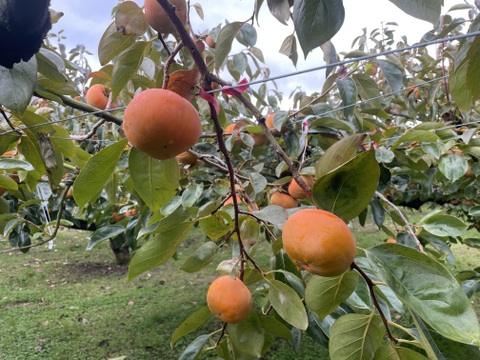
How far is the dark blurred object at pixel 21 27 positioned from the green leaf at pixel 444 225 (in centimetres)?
98

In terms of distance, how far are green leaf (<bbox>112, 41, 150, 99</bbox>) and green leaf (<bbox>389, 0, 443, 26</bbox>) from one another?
394 millimetres

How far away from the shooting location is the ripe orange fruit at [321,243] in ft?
→ 1.42

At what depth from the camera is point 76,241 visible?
6.39 m

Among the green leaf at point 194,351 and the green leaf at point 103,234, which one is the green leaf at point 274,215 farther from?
the green leaf at point 103,234

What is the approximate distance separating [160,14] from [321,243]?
40cm

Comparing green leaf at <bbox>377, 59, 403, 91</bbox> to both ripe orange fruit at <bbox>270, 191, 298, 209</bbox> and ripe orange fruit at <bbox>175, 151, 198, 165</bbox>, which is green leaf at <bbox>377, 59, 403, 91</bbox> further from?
ripe orange fruit at <bbox>175, 151, 198, 165</bbox>

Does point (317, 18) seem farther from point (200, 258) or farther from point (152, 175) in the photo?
point (200, 258)

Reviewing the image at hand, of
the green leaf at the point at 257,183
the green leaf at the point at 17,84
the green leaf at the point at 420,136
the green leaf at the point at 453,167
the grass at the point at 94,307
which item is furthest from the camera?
the grass at the point at 94,307

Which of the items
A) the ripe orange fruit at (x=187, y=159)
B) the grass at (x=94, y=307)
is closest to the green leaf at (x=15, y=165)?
the ripe orange fruit at (x=187, y=159)

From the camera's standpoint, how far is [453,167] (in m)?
1.31

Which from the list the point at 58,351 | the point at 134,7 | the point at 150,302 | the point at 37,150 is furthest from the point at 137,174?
the point at 150,302

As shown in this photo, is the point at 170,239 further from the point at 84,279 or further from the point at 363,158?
the point at 84,279

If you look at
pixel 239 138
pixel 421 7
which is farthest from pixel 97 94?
pixel 421 7

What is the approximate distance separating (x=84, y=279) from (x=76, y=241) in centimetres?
204
